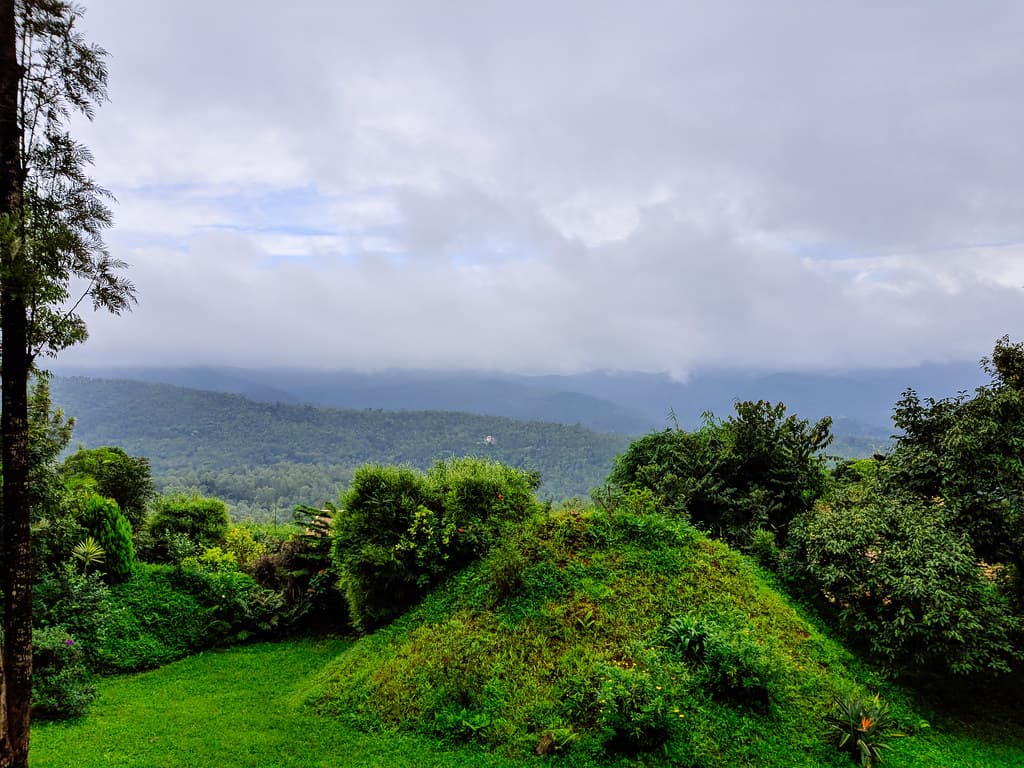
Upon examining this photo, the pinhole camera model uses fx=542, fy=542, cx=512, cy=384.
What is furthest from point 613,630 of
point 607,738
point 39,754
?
point 39,754

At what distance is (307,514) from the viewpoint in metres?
13.9

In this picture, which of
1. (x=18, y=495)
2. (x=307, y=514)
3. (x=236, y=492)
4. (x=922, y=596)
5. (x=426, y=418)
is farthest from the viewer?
(x=426, y=418)

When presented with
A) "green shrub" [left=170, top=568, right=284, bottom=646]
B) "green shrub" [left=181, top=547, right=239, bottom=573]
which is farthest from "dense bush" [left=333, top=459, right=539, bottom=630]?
"green shrub" [left=181, top=547, right=239, bottom=573]

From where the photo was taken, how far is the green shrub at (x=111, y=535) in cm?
1089

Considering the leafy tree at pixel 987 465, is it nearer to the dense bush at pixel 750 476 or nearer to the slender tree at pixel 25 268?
the dense bush at pixel 750 476

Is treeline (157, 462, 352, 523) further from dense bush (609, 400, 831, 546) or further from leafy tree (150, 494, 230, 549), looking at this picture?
dense bush (609, 400, 831, 546)

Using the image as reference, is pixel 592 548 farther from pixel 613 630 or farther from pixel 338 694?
pixel 338 694

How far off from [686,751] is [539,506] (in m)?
6.31

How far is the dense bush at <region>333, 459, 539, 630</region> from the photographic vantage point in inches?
411

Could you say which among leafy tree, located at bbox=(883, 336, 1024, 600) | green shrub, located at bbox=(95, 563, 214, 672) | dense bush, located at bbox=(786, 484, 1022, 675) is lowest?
green shrub, located at bbox=(95, 563, 214, 672)

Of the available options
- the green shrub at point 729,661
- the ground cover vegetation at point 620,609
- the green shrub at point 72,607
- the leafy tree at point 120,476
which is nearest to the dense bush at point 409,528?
the ground cover vegetation at point 620,609

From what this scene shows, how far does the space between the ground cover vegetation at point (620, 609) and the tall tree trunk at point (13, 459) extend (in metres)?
2.94

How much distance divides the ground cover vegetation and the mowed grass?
0.25m

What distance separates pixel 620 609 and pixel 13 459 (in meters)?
7.97
